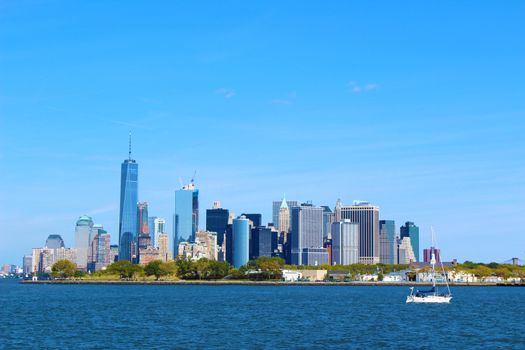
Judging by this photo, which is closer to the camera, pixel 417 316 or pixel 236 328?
pixel 236 328

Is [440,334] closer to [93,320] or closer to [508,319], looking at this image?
[508,319]

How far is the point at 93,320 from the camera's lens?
90750 millimetres

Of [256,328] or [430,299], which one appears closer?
[256,328]

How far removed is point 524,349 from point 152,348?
29016mm

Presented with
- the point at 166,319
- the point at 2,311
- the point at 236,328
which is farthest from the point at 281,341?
the point at 2,311

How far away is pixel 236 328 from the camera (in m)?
80.6

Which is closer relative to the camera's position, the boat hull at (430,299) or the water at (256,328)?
the water at (256,328)

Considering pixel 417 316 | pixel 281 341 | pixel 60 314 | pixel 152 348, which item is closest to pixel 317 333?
pixel 281 341

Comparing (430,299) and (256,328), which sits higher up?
(256,328)

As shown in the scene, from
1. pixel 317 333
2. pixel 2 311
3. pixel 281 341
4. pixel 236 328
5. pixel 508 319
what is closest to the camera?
pixel 281 341

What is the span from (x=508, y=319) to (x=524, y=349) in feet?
112

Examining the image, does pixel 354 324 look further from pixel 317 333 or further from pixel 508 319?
pixel 508 319

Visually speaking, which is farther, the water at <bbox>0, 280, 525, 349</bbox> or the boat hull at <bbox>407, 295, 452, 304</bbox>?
the boat hull at <bbox>407, 295, 452, 304</bbox>

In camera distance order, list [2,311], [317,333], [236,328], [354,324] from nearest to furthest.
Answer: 1. [317,333]
2. [236,328]
3. [354,324]
4. [2,311]
